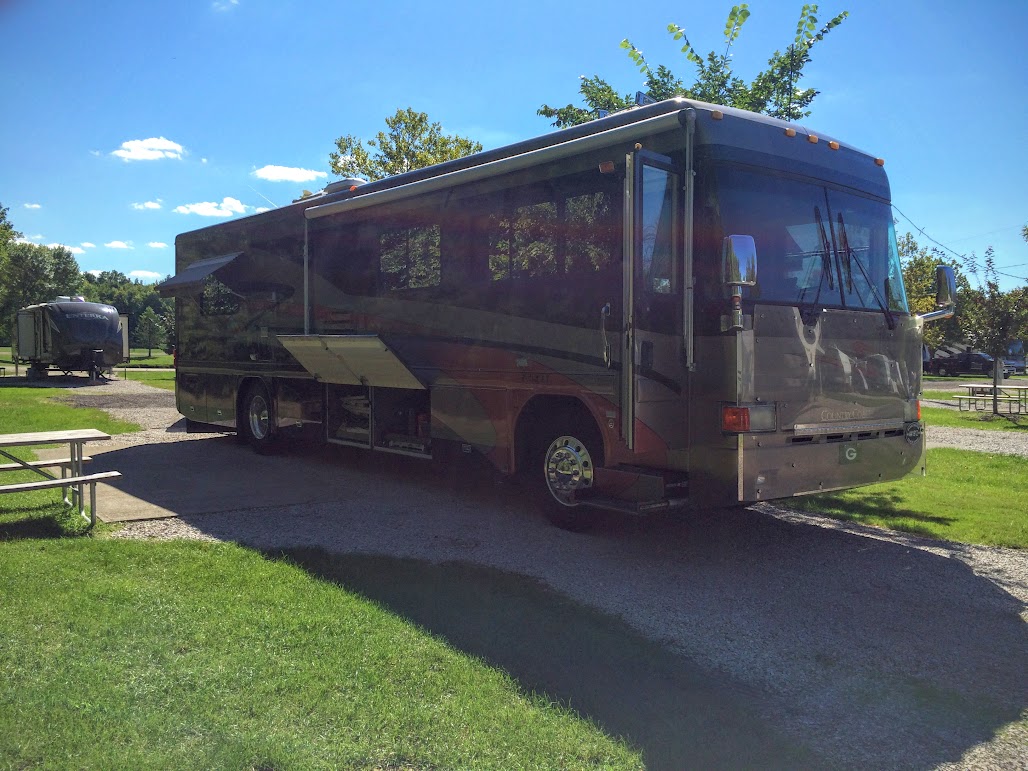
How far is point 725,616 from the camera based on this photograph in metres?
4.89

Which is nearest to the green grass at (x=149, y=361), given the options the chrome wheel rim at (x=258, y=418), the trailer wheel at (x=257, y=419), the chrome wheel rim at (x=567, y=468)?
the trailer wheel at (x=257, y=419)

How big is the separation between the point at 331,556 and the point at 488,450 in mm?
2093

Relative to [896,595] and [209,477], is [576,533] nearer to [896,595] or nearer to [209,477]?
[896,595]

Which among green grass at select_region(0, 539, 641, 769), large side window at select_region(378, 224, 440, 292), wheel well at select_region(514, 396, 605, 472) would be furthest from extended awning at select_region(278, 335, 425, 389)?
green grass at select_region(0, 539, 641, 769)

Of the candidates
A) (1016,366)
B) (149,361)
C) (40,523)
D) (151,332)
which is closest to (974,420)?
(40,523)

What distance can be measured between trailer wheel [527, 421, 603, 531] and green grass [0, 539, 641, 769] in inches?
94.6

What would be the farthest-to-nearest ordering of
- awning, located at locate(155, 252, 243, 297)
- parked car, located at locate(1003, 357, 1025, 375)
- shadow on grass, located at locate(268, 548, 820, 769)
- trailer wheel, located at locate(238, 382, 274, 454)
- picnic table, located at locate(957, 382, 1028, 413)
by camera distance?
parked car, located at locate(1003, 357, 1025, 375) < picnic table, located at locate(957, 382, 1028, 413) < awning, located at locate(155, 252, 243, 297) < trailer wheel, located at locate(238, 382, 274, 454) < shadow on grass, located at locate(268, 548, 820, 769)

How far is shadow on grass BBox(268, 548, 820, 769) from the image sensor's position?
10.8ft

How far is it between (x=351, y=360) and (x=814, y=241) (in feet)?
16.1

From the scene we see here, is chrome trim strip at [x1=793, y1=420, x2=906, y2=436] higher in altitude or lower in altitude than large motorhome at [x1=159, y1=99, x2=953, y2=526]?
lower

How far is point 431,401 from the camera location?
8305mm

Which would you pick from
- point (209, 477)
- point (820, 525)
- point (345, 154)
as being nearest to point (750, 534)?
point (820, 525)

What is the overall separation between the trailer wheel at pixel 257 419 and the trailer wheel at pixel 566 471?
5.19 metres

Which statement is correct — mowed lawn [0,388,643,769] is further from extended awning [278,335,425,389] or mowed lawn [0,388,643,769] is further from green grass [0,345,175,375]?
green grass [0,345,175,375]
